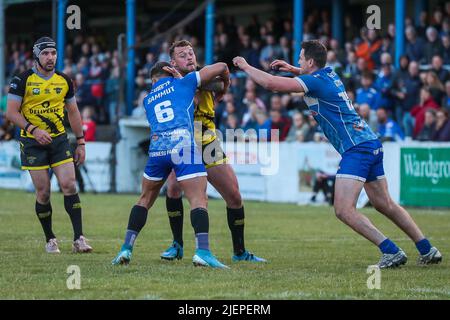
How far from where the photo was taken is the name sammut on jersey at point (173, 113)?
961 cm

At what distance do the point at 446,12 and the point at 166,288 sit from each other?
57.1 feet

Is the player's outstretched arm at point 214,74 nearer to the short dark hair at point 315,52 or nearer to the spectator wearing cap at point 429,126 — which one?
the short dark hair at point 315,52

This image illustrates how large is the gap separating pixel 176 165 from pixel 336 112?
164 cm

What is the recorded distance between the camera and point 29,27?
42.6m

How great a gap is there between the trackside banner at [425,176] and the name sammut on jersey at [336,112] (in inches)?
356

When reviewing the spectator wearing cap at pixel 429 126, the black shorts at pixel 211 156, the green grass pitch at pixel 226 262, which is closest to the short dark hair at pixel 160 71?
the black shorts at pixel 211 156

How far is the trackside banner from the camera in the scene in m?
18.7

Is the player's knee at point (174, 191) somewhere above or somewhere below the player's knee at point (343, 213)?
Answer: above

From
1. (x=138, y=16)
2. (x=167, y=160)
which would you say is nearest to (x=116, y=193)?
(x=138, y=16)

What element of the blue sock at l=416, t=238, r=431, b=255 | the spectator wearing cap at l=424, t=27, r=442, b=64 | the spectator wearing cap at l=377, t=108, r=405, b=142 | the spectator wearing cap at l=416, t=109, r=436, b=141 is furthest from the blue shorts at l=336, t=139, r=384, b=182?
the spectator wearing cap at l=424, t=27, r=442, b=64

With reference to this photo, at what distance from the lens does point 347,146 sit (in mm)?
9906

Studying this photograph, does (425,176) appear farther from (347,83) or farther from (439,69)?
(347,83)

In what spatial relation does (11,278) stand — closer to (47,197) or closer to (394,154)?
(47,197)

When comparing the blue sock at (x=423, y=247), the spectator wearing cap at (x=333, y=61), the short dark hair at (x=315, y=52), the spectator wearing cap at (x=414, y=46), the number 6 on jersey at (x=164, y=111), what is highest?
the spectator wearing cap at (x=414, y=46)
